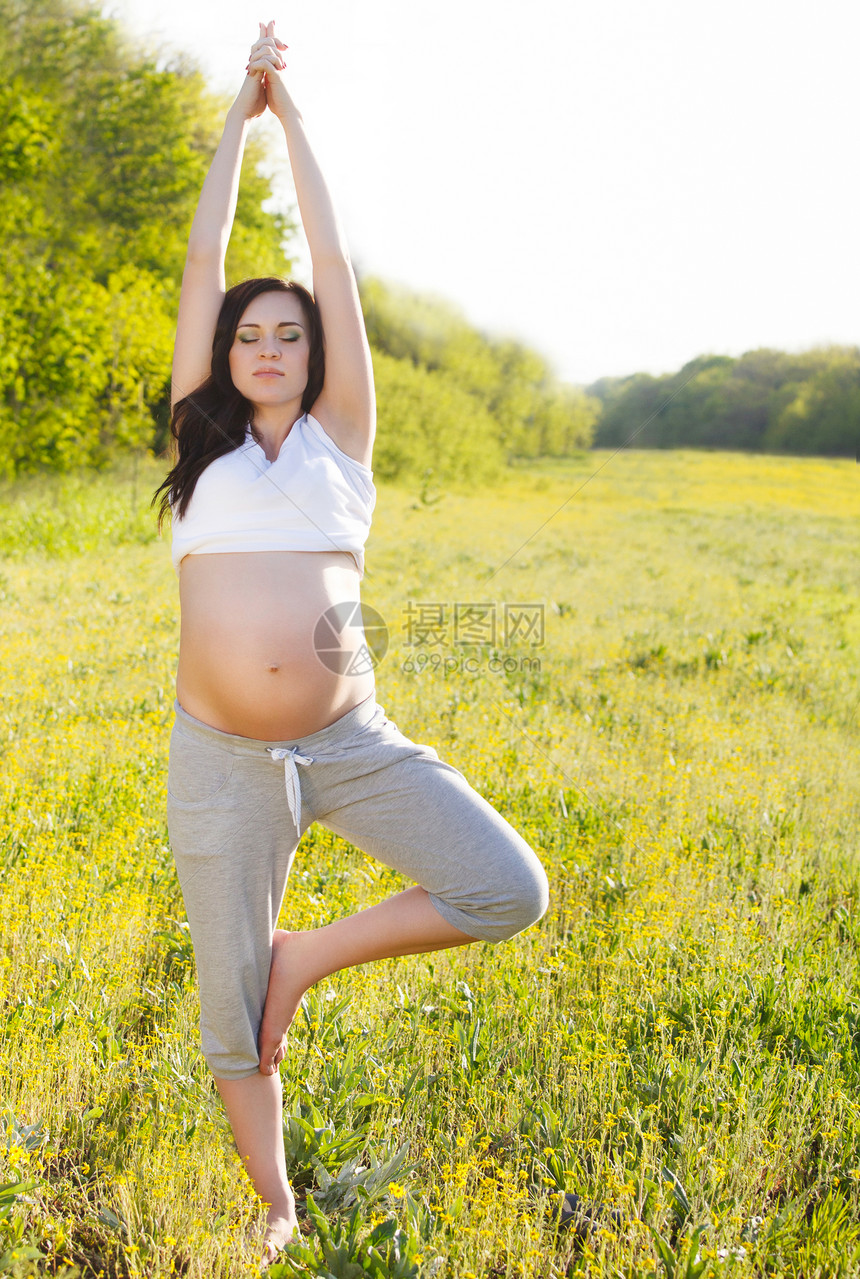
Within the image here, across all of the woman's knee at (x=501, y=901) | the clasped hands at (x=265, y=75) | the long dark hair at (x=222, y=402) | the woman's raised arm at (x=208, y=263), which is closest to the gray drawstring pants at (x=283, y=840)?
the woman's knee at (x=501, y=901)

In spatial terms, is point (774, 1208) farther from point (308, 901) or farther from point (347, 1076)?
point (308, 901)

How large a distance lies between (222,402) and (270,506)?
424 mm

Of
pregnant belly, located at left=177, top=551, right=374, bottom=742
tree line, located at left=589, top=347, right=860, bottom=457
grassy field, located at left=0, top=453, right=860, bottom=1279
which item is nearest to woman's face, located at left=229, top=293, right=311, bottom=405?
pregnant belly, located at left=177, top=551, right=374, bottom=742

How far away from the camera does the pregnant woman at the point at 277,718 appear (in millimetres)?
1914

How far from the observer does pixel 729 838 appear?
394cm

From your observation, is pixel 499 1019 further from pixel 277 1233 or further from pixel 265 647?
pixel 265 647

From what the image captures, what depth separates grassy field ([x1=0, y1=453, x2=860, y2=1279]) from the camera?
1928 mm

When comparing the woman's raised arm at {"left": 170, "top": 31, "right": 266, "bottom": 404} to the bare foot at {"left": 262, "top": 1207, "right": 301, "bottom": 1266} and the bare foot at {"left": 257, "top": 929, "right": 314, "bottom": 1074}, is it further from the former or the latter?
the bare foot at {"left": 262, "top": 1207, "right": 301, "bottom": 1266}

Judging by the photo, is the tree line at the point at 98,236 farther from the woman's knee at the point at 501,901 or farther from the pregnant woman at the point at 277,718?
the woman's knee at the point at 501,901

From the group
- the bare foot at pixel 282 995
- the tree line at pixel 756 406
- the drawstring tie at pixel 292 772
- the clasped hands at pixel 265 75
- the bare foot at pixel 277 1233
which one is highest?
the tree line at pixel 756 406

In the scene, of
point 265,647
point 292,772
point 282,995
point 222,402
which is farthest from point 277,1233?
point 222,402

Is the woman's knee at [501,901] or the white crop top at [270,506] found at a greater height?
the white crop top at [270,506]

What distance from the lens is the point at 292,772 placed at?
191 centimetres

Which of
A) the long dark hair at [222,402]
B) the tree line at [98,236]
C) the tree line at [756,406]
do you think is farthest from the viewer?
the tree line at [756,406]
